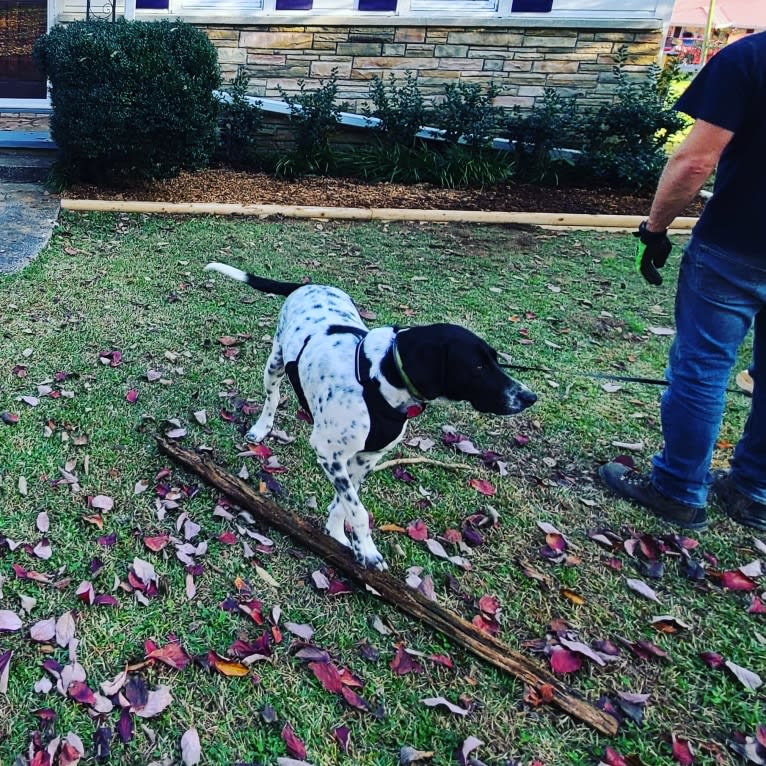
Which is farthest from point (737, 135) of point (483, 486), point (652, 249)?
point (483, 486)

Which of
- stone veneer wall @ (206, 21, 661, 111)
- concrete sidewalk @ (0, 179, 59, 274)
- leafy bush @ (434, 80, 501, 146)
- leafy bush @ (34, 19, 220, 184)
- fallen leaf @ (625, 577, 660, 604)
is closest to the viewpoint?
fallen leaf @ (625, 577, 660, 604)

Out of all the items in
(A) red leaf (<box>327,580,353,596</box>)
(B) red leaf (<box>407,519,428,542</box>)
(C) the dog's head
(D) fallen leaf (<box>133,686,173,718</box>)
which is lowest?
(D) fallen leaf (<box>133,686,173,718</box>)

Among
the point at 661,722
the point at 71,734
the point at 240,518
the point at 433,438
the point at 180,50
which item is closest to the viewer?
the point at 71,734

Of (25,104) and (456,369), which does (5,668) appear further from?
(25,104)

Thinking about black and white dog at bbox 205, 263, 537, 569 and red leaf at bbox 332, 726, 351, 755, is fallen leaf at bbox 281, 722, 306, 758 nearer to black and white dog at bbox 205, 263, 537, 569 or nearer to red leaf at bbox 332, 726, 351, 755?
red leaf at bbox 332, 726, 351, 755

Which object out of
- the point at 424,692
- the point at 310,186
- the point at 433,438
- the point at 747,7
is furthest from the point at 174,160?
the point at 747,7

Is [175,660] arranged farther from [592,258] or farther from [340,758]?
[592,258]

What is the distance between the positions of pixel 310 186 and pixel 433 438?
543 cm

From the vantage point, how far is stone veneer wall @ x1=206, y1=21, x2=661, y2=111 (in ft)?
29.0

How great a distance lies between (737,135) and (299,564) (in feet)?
8.04

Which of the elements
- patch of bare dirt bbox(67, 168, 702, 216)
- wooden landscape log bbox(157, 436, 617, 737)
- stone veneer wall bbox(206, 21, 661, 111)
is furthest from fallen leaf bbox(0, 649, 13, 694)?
stone veneer wall bbox(206, 21, 661, 111)

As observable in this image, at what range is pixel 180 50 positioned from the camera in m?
6.76

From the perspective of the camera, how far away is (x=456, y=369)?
2.41m

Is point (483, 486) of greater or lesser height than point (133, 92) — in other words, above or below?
below
